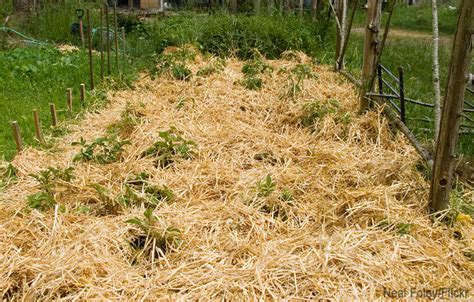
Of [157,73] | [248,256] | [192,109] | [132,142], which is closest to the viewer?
[248,256]

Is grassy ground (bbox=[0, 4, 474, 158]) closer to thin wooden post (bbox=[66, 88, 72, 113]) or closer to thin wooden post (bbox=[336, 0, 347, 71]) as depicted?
thin wooden post (bbox=[66, 88, 72, 113])

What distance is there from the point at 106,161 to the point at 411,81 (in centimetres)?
403

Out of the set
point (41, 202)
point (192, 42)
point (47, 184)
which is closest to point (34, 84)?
point (192, 42)

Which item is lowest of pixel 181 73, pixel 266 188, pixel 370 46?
pixel 266 188

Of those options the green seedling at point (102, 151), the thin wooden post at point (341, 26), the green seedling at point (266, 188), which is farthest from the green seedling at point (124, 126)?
the thin wooden post at point (341, 26)

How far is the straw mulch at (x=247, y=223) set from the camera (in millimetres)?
2150

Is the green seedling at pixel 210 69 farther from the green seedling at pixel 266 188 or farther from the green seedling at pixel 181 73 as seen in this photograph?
the green seedling at pixel 266 188

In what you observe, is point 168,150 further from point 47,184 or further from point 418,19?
point 418,19

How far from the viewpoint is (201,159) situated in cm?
349

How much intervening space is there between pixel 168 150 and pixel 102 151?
46 centimetres

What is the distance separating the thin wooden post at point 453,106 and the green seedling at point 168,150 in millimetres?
1645

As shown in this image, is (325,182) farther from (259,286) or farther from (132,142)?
(132,142)

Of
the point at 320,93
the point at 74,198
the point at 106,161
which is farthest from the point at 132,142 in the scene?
the point at 320,93

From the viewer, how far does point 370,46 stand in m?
4.05
